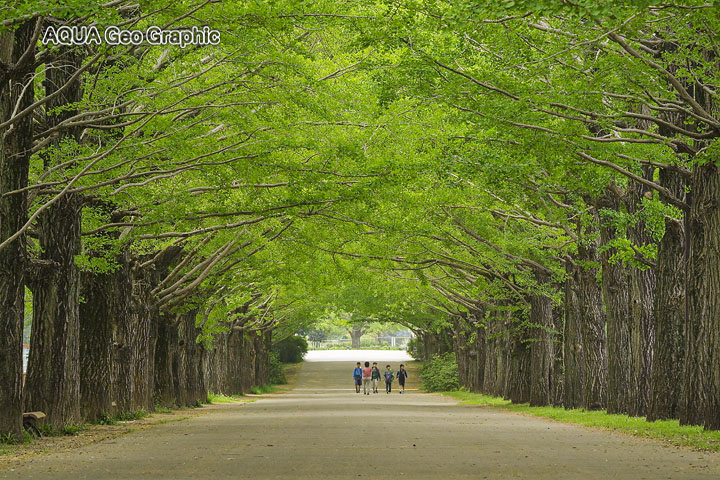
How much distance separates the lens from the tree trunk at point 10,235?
647 inches

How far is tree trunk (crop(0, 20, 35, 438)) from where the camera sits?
53.9ft

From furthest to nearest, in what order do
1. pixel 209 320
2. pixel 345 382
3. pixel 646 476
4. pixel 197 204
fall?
pixel 345 382, pixel 209 320, pixel 197 204, pixel 646 476

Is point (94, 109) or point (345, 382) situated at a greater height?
point (94, 109)

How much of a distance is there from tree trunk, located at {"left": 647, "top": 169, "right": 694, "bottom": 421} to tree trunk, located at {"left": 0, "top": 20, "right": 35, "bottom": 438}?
1220 centimetres

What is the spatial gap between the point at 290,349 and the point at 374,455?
86.5 m

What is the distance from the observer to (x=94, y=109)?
61.4ft

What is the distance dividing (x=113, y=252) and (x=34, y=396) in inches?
146

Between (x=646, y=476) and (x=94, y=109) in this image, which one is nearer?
(x=646, y=476)

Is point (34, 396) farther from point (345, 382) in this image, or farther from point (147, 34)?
point (345, 382)

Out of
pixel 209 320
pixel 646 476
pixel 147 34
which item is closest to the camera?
pixel 646 476

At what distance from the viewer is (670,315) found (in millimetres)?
20312

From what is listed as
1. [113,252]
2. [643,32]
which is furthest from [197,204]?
[643,32]

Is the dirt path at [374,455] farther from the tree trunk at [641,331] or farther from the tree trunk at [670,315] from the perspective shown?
the tree trunk at [641,331]

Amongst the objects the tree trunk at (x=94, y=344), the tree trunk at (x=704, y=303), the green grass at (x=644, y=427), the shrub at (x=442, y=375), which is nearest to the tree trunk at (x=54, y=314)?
the tree trunk at (x=94, y=344)
